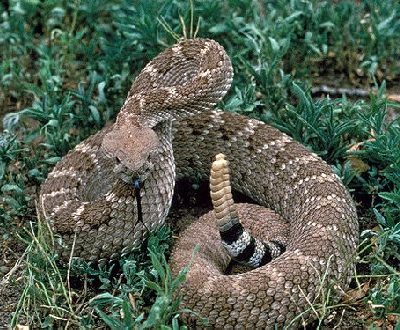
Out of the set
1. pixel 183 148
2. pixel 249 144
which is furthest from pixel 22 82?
pixel 249 144

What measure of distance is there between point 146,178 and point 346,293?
144 centimetres

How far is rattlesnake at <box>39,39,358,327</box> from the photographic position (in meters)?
5.17

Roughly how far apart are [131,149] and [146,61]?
203 cm

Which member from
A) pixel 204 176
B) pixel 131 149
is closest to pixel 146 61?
pixel 204 176

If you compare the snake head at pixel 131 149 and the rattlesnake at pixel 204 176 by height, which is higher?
the snake head at pixel 131 149

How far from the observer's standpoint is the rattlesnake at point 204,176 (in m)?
5.17

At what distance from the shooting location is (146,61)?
7488 millimetres

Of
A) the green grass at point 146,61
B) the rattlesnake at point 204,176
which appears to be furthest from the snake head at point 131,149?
the green grass at point 146,61

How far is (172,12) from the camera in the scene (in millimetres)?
7586

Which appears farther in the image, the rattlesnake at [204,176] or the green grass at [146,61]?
the green grass at [146,61]

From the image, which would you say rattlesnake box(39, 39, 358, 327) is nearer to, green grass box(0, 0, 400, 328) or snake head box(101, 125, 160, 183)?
snake head box(101, 125, 160, 183)

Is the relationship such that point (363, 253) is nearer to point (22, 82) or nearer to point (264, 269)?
point (264, 269)

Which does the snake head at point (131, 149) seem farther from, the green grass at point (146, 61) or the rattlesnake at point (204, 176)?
the green grass at point (146, 61)

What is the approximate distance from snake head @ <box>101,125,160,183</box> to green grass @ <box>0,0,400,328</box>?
19.1 inches
